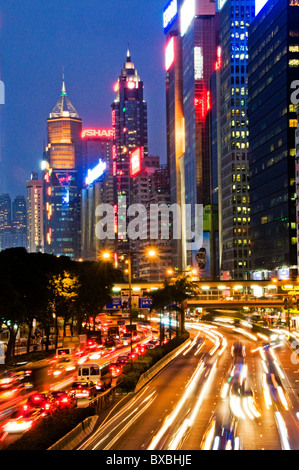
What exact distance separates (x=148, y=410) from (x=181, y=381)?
1740 cm

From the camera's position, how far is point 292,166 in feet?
547

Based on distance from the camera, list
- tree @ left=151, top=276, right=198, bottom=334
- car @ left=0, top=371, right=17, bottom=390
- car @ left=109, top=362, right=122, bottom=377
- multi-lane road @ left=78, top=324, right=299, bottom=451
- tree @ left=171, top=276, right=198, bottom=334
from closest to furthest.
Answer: multi-lane road @ left=78, top=324, right=299, bottom=451
car @ left=0, top=371, right=17, bottom=390
car @ left=109, top=362, right=122, bottom=377
tree @ left=151, top=276, right=198, bottom=334
tree @ left=171, top=276, right=198, bottom=334

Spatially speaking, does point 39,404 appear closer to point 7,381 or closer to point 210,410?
point 210,410

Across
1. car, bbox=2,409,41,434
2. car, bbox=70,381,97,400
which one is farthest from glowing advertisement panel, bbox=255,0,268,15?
car, bbox=2,409,41,434

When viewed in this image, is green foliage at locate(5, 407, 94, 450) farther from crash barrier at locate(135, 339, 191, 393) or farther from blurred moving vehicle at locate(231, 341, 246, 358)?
blurred moving vehicle at locate(231, 341, 246, 358)

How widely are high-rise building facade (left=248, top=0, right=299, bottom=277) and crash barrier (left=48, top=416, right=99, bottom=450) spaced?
406 ft

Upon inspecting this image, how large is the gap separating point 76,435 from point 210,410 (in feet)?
42.8

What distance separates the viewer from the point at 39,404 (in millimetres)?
43688

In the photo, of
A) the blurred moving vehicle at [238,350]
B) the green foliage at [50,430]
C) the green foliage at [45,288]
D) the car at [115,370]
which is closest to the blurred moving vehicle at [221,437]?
the green foliage at [50,430]

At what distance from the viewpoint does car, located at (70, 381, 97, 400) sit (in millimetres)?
52312

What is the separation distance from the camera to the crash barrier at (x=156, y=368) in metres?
60.3

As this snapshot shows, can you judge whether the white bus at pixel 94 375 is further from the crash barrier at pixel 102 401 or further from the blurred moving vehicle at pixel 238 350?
the blurred moving vehicle at pixel 238 350
